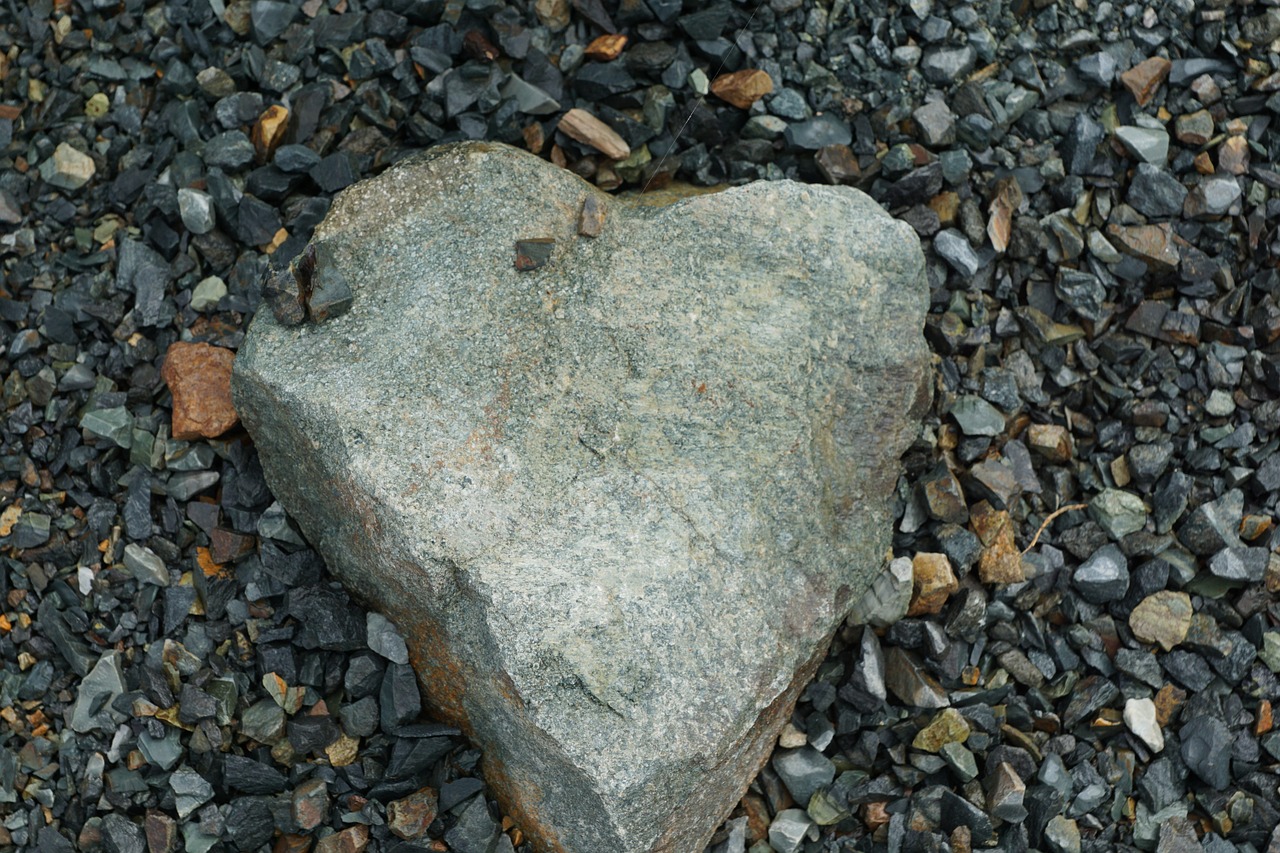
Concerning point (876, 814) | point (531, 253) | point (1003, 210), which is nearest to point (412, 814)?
point (876, 814)

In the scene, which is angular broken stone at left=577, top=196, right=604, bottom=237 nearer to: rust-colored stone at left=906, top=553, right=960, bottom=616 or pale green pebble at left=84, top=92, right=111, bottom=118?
rust-colored stone at left=906, top=553, right=960, bottom=616

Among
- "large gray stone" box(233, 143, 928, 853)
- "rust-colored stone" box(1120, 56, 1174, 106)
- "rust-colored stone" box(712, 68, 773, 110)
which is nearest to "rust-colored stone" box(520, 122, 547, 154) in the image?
"large gray stone" box(233, 143, 928, 853)

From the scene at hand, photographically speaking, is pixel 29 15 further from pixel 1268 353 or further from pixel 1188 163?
pixel 1268 353

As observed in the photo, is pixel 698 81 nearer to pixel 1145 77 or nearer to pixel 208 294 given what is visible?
pixel 1145 77

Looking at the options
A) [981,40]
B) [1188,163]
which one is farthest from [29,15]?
[1188,163]

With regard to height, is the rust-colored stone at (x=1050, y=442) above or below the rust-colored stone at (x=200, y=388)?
below

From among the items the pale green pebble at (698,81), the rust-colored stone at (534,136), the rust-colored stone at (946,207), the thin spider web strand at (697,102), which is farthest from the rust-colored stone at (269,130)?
the rust-colored stone at (946,207)

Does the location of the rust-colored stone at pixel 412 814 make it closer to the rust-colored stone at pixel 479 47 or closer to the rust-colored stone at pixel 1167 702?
the rust-colored stone at pixel 1167 702
